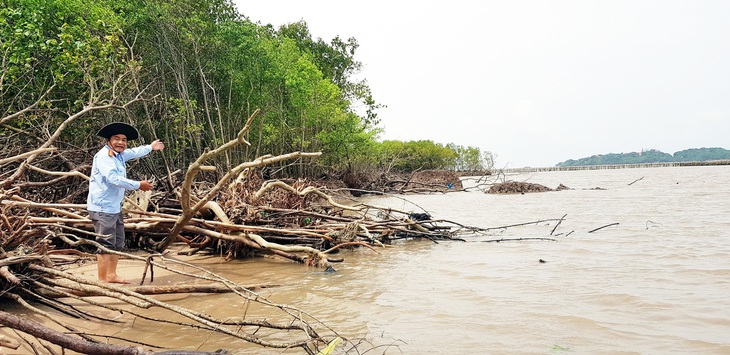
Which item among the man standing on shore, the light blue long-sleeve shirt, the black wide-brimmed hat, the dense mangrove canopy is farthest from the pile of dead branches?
the dense mangrove canopy

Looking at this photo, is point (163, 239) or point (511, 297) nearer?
point (511, 297)

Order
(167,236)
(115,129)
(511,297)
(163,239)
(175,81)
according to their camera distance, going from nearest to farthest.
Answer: (511,297) < (115,129) < (167,236) < (163,239) < (175,81)

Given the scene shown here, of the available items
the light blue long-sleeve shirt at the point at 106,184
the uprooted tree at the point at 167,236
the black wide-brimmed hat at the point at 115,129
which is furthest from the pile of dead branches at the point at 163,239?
the black wide-brimmed hat at the point at 115,129

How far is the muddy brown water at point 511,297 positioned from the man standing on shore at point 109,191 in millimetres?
712

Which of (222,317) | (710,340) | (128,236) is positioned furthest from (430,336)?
(128,236)

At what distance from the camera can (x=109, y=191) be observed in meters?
4.46

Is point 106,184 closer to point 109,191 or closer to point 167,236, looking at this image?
point 109,191

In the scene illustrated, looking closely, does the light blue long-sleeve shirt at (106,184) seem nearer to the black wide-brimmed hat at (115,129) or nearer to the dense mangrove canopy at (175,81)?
the black wide-brimmed hat at (115,129)

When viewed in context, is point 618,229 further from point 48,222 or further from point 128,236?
point 48,222

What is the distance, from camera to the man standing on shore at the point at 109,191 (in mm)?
4320

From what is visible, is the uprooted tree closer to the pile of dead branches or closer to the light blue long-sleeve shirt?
the pile of dead branches

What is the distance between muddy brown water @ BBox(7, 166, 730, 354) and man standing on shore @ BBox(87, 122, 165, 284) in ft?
2.33

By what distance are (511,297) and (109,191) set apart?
13.1ft

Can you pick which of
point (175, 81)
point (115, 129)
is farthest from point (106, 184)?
point (175, 81)
